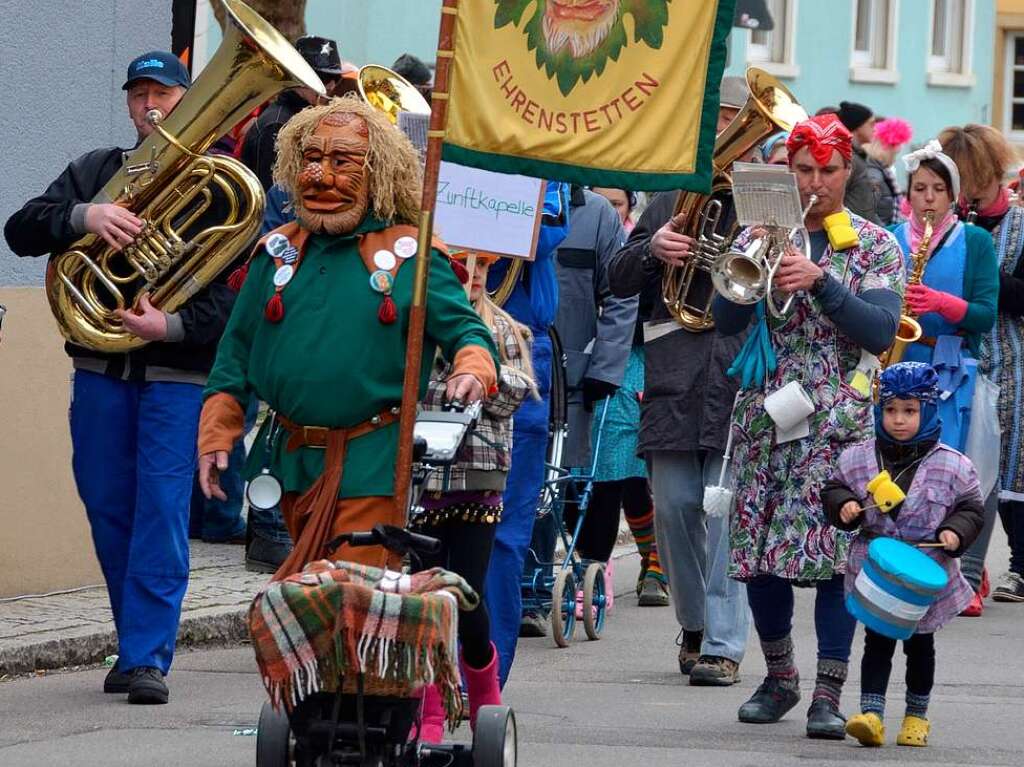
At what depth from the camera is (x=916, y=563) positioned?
7695 mm

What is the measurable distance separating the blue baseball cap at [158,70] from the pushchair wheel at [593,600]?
121 inches

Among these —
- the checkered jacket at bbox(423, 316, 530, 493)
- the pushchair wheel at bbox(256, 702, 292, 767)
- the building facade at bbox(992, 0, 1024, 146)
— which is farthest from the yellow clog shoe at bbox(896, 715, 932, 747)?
the building facade at bbox(992, 0, 1024, 146)

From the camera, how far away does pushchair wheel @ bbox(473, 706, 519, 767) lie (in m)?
6.34

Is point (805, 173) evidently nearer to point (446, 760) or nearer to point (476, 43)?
point (476, 43)

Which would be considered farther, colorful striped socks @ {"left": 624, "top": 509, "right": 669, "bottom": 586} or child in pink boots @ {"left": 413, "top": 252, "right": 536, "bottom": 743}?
colorful striped socks @ {"left": 624, "top": 509, "right": 669, "bottom": 586}

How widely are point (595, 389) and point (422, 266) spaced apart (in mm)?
4486

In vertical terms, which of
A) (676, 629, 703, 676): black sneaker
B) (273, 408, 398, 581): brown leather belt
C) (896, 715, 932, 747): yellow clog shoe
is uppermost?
(273, 408, 398, 581): brown leather belt

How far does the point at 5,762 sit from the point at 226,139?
11.8 feet

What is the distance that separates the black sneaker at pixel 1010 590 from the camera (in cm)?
1227

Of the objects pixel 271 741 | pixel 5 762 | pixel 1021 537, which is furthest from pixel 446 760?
pixel 1021 537

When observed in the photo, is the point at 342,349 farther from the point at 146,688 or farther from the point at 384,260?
the point at 146,688

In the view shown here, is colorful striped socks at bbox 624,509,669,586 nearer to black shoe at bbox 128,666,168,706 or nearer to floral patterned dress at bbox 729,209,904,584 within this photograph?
floral patterned dress at bbox 729,209,904,584

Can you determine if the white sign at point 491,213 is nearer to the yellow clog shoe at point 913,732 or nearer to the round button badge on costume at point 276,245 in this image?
the round button badge on costume at point 276,245

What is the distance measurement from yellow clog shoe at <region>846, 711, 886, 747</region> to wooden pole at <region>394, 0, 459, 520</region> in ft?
7.24
